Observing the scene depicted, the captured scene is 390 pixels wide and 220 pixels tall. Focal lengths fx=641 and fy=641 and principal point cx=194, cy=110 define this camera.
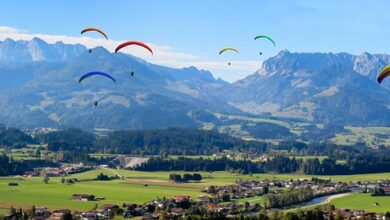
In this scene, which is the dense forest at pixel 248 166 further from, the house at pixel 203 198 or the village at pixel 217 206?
the house at pixel 203 198

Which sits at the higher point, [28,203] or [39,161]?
[39,161]

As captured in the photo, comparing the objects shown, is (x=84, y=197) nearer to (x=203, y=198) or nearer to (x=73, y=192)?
(x=73, y=192)

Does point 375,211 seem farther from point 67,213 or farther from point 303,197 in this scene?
point 67,213

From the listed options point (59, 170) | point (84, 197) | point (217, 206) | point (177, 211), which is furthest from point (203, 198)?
point (59, 170)

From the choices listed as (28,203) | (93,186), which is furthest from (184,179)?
(28,203)

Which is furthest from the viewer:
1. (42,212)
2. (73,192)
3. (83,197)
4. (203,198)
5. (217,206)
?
(73,192)
